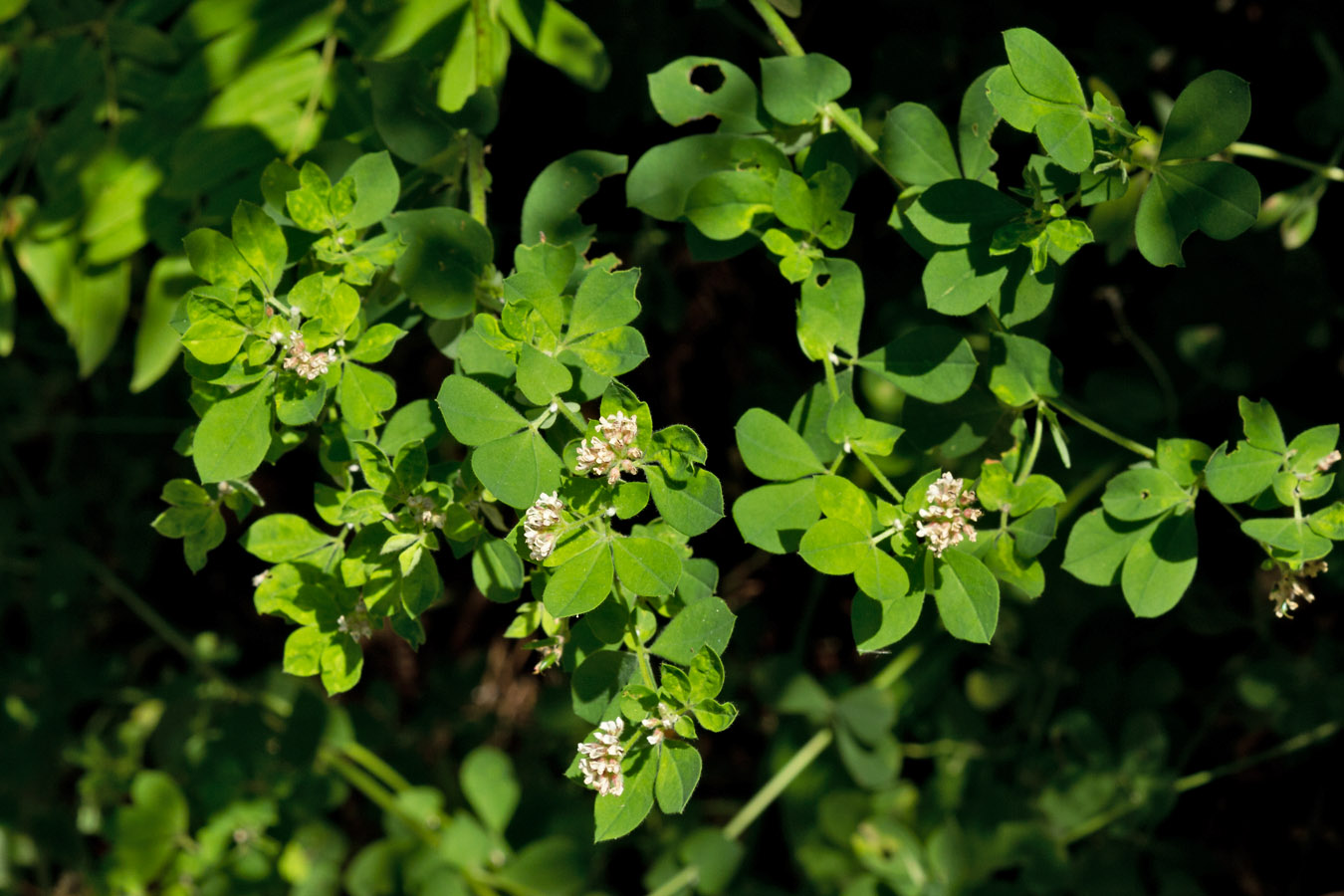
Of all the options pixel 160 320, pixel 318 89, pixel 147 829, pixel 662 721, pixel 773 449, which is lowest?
pixel 147 829

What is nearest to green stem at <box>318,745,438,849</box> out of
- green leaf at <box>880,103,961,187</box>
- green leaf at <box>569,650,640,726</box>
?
green leaf at <box>569,650,640,726</box>

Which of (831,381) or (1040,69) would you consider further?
(831,381)

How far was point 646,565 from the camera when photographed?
1.06 meters

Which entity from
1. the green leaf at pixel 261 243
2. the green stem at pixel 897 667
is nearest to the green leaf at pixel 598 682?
the green leaf at pixel 261 243

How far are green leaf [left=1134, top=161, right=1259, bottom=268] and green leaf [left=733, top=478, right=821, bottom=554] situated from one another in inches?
18.3

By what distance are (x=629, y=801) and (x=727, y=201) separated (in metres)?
0.71

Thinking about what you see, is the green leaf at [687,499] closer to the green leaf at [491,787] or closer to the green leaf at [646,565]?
the green leaf at [646,565]

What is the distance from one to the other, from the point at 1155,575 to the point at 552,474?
736 millimetres

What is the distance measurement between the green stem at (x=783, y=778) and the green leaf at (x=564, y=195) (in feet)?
4.36

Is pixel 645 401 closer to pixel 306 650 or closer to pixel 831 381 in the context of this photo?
pixel 831 381

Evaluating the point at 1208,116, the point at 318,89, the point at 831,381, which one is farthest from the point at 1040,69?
the point at 318,89

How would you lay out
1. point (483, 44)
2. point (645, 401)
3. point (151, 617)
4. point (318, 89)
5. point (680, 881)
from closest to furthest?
point (483, 44), point (645, 401), point (318, 89), point (680, 881), point (151, 617)

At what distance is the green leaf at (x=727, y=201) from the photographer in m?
1.29

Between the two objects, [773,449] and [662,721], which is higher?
[773,449]
